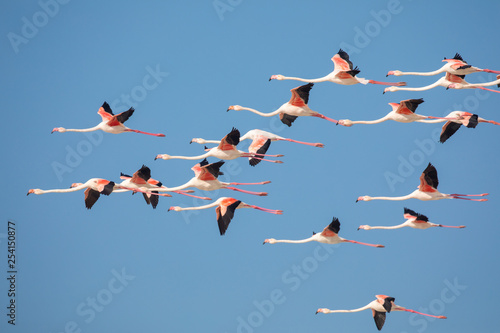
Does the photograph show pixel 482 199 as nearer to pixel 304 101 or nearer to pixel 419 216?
pixel 419 216

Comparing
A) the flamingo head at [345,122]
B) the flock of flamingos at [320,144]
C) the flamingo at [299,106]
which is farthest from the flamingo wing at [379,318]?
the flamingo at [299,106]

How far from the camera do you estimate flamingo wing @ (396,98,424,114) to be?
3009 cm

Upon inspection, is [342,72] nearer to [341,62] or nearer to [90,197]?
[341,62]

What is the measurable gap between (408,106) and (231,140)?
534 cm

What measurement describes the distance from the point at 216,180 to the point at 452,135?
23.8ft

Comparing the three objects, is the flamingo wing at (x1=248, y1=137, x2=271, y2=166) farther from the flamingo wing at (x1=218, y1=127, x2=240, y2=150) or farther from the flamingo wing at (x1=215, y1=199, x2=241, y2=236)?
the flamingo wing at (x1=215, y1=199, x2=241, y2=236)

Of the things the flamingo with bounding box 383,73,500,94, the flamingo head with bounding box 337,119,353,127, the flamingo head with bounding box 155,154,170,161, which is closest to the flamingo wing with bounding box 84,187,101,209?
the flamingo head with bounding box 155,154,170,161

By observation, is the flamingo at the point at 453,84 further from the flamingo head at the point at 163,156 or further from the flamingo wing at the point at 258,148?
the flamingo head at the point at 163,156

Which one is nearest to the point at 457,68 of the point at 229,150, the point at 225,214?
the point at 229,150

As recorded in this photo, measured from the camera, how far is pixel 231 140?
2878 cm

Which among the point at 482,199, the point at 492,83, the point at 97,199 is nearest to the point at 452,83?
the point at 492,83

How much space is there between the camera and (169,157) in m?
33.3

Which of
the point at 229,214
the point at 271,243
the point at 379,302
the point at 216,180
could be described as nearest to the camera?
the point at 229,214

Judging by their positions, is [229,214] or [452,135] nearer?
[229,214]
